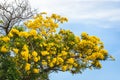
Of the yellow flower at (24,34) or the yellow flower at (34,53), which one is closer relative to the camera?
the yellow flower at (34,53)

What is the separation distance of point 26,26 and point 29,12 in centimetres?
Result: 373

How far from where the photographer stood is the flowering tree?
32438 millimetres

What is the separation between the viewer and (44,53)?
33031mm

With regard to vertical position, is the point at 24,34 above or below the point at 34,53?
above

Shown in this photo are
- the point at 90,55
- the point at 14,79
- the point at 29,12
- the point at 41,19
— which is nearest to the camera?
the point at 14,79

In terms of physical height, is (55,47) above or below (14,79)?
above

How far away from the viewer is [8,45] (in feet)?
107

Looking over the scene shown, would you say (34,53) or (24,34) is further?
(24,34)

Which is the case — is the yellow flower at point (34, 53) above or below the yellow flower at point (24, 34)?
below

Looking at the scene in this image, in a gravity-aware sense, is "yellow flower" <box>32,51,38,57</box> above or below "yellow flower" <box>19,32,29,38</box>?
below

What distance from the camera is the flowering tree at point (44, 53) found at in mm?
32438

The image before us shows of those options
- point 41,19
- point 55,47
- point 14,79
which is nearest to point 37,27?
point 41,19

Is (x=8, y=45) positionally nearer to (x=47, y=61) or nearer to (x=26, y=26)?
(x=47, y=61)

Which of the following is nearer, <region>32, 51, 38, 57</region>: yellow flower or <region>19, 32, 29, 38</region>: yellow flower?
<region>32, 51, 38, 57</region>: yellow flower
